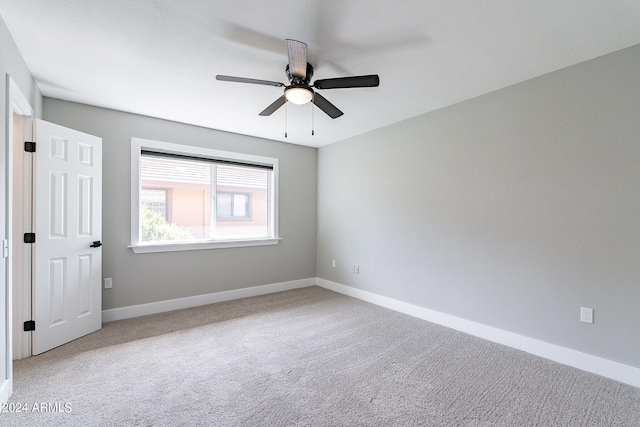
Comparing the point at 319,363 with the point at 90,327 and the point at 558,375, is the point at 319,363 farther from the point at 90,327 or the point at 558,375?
the point at 90,327

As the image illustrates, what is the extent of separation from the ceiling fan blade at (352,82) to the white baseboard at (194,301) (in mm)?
3262

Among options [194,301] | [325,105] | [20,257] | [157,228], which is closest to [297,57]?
[325,105]

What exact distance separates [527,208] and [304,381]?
2517mm

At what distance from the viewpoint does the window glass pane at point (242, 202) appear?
432 centimetres

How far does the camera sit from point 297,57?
198cm

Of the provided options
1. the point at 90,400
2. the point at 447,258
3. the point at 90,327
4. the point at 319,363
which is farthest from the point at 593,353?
the point at 90,327

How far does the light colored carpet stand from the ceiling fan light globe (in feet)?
7.25

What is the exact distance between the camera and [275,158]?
475cm

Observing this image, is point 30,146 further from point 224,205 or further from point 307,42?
point 307,42

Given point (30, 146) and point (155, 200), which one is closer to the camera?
point (30, 146)

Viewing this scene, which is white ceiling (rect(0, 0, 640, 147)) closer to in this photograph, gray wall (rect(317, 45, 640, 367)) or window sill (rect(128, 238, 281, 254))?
gray wall (rect(317, 45, 640, 367))

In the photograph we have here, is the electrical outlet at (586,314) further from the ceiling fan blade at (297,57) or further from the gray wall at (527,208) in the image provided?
the ceiling fan blade at (297,57)

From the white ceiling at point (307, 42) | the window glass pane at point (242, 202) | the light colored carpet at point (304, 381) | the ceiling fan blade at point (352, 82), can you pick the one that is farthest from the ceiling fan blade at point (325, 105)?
the window glass pane at point (242, 202)

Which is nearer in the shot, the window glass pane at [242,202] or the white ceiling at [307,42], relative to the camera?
the white ceiling at [307,42]
